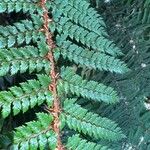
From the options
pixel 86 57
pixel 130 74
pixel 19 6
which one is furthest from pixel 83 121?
pixel 130 74

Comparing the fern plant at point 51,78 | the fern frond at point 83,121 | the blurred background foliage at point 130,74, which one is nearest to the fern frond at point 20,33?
the fern plant at point 51,78

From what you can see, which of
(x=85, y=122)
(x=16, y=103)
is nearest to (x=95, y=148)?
(x=85, y=122)

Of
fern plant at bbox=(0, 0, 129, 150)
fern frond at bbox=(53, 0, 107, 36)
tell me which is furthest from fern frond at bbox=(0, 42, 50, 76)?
fern frond at bbox=(53, 0, 107, 36)

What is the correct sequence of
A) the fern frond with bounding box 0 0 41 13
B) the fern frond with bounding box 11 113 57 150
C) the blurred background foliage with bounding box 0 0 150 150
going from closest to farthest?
the fern frond with bounding box 11 113 57 150 → the fern frond with bounding box 0 0 41 13 → the blurred background foliage with bounding box 0 0 150 150

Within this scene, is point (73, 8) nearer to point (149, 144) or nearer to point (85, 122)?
point (85, 122)

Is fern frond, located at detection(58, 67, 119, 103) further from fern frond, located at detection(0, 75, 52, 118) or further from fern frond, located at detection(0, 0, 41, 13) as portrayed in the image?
fern frond, located at detection(0, 0, 41, 13)

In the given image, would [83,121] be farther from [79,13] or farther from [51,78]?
[79,13]

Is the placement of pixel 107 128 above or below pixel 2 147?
above
